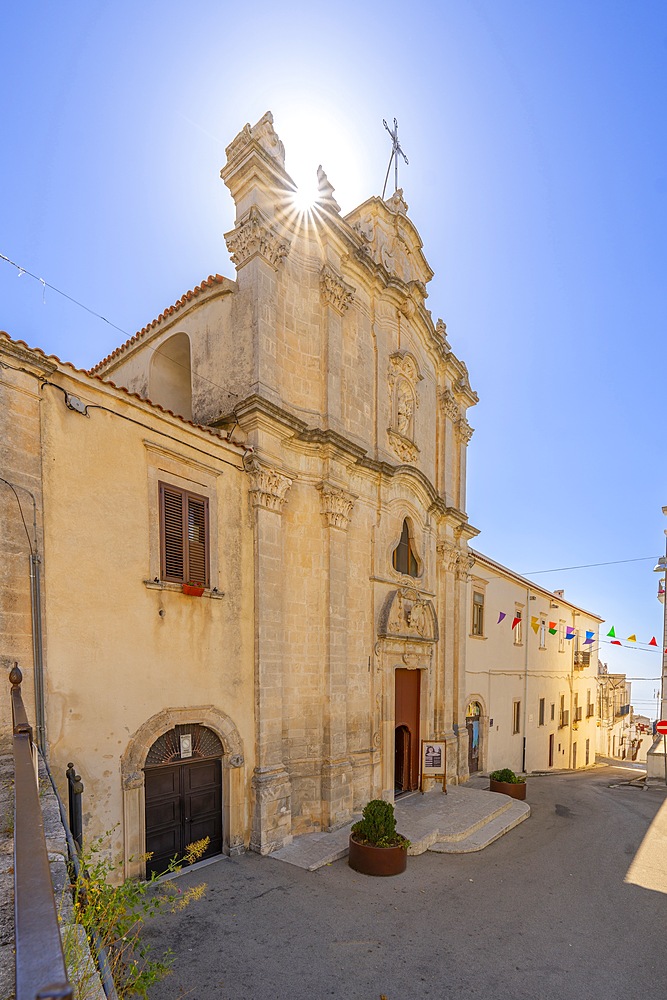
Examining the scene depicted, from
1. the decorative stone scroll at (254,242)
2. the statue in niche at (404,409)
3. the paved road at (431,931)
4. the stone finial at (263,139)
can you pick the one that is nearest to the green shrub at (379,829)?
the paved road at (431,931)

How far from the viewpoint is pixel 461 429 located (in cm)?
1988

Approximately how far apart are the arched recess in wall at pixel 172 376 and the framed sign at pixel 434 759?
1111 centimetres

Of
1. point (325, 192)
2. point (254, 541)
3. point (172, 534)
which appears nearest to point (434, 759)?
point (254, 541)

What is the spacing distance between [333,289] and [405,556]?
25.0 ft

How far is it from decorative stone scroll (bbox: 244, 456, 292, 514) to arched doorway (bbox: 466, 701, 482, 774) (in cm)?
1264

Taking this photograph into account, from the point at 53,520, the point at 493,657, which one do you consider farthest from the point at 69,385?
the point at 493,657

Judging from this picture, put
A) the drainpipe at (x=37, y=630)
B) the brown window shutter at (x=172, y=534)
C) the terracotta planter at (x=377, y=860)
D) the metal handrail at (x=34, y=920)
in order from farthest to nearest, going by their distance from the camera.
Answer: the terracotta planter at (x=377, y=860), the brown window shutter at (x=172, y=534), the drainpipe at (x=37, y=630), the metal handrail at (x=34, y=920)

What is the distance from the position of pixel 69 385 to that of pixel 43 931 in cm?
781

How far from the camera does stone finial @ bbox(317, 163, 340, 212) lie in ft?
42.4

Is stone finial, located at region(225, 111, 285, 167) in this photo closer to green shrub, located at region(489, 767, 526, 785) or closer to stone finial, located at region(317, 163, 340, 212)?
stone finial, located at region(317, 163, 340, 212)

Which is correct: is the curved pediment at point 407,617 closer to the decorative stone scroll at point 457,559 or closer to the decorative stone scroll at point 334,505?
the decorative stone scroll at point 457,559

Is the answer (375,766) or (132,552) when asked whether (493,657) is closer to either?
(375,766)

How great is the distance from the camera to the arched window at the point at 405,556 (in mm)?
15109

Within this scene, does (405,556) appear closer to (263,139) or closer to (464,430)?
(464,430)
